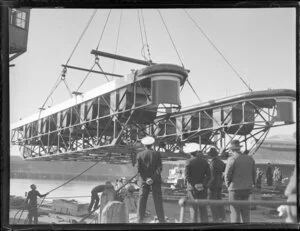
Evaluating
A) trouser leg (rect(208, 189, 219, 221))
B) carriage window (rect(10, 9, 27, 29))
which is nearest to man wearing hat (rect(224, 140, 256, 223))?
trouser leg (rect(208, 189, 219, 221))

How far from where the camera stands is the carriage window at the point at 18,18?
5977mm

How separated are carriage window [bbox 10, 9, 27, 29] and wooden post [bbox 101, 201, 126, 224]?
346cm

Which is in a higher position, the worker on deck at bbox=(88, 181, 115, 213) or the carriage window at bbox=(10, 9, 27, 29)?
the carriage window at bbox=(10, 9, 27, 29)

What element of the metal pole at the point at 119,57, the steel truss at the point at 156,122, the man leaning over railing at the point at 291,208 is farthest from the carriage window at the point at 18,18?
the man leaning over railing at the point at 291,208

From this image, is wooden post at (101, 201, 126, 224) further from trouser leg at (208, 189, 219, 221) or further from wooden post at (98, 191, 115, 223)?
trouser leg at (208, 189, 219, 221)

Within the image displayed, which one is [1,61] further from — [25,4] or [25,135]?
[25,135]

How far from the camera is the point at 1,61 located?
5215mm

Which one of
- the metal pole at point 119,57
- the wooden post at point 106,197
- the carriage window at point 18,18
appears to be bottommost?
the wooden post at point 106,197

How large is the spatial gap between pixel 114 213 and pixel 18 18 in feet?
12.4

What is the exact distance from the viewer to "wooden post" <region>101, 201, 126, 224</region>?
5.25m


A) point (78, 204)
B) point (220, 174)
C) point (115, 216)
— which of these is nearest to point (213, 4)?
point (220, 174)

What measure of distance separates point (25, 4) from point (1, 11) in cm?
40

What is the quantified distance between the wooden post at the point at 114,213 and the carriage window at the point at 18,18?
11.4ft

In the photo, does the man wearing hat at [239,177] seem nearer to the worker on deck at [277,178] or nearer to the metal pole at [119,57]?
the metal pole at [119,57]
